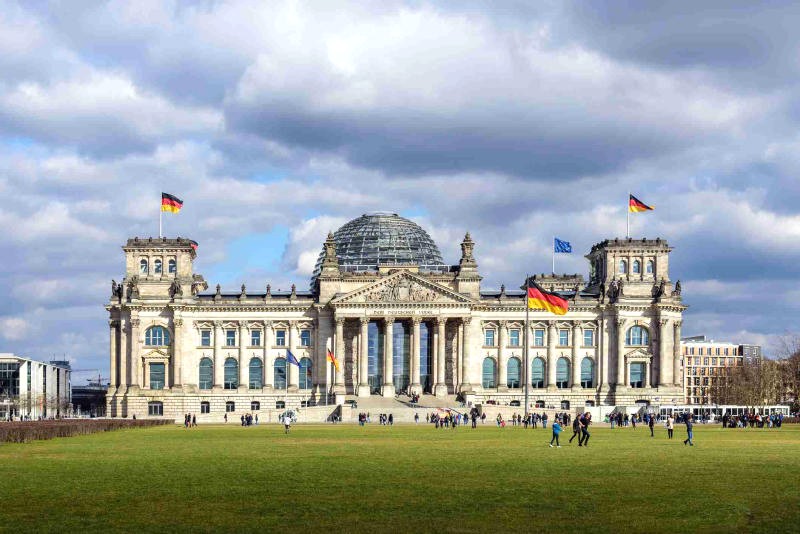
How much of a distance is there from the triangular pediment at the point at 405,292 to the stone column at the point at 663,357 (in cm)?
3080

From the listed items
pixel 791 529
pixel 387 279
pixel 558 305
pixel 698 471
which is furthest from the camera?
pixel 387 279

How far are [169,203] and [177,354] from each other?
882 inches

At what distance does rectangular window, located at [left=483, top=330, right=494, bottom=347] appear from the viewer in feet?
600

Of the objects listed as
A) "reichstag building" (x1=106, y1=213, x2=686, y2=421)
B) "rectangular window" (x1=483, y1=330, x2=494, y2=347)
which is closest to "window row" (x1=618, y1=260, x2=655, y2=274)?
"reichstag building" (x1=106, y1=213, x2=686, y2=421)

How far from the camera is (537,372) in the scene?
183625mm

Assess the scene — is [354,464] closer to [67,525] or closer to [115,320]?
[67,525]

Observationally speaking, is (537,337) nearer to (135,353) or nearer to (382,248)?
(382,248)

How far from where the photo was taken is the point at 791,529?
35.1 metres

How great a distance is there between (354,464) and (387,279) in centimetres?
11694

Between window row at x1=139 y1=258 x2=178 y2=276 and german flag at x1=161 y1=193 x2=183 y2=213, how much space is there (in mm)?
12282

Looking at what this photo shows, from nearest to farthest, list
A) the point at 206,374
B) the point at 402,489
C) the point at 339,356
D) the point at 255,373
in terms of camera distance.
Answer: the point at 402,489
the point at 339,356
the point at 206,374
the point at 255,373

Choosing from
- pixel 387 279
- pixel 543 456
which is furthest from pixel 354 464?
pixel 387 279

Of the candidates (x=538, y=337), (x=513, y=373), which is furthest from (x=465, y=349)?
(x=538, y=337)

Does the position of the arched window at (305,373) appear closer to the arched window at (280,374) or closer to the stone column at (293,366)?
the stone column at (293,366)
